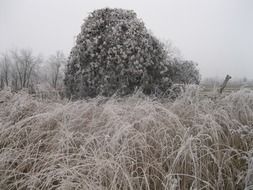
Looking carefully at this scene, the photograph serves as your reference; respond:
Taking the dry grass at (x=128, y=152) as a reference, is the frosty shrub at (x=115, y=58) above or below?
above

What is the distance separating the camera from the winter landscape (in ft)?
6.64

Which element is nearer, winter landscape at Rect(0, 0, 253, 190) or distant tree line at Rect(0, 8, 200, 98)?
winter landscape at Rect(0, 0, 253, 190)

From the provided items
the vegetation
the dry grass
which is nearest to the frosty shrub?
the vegetation

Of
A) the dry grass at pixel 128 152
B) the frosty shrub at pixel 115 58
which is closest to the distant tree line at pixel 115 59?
the frosty shrub at pixel 115 58

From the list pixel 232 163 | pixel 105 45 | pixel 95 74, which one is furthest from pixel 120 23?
pixel 232 163

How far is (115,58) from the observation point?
501 cm

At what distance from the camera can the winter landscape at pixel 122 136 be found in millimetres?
2025

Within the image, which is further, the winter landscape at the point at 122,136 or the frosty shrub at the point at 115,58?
the frosty shrub at the point at 115,58

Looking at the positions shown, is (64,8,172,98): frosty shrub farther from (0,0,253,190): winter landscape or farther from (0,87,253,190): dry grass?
(0,87,253,190): dry grass

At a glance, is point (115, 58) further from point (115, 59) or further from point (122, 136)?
point (122, 136)

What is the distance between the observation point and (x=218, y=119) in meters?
2.91

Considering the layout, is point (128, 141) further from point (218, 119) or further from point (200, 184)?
point (218, 119)

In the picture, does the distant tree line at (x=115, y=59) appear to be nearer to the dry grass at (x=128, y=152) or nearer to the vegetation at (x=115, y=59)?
the vegetation at (x=115, y=59)

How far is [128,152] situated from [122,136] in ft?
1.00
